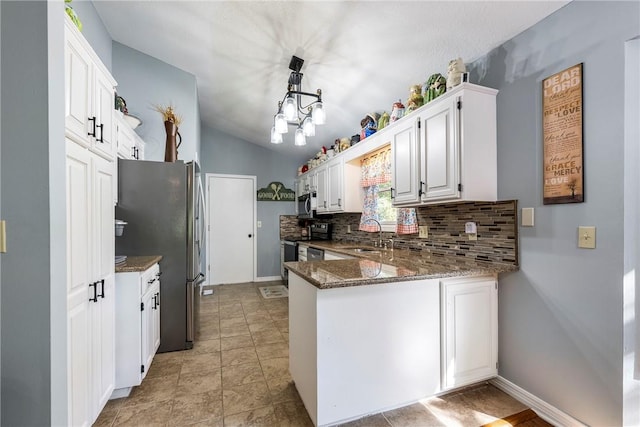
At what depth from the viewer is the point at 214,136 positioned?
4.93m

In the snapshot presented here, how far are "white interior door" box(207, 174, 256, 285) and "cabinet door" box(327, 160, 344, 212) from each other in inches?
76.4

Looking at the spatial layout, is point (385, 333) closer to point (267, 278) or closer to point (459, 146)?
point (459, 146)

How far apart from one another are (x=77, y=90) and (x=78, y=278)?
0.90 m

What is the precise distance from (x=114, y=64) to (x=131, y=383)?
3175 millimetres

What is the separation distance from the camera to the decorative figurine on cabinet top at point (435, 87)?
1.95 meters

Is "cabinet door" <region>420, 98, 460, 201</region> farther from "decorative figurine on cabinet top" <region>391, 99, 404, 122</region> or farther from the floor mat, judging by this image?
the floor mat

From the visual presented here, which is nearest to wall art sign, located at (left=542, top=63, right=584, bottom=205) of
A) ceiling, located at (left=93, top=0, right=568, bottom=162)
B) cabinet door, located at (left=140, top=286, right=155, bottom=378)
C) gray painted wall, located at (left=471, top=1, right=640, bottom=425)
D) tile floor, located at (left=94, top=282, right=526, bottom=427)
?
gray painted wall, located at (left=471, top=1, right=640, bottom=425)

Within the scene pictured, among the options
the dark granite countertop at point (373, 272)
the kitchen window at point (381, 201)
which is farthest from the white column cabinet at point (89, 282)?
the kitchen window at point (381, 201)

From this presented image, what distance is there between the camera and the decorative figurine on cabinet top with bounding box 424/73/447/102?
195 centimetres

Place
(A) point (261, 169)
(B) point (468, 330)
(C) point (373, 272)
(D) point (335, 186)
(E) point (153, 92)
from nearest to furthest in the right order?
(C) point (373, 272) → (B) point (468, 330) → (E) point (153, 92) → (D) point (335, 186) → (A) point (261, 169)

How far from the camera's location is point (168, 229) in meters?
2.38

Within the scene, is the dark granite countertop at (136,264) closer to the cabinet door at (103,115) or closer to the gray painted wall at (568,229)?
the cabinet door at (103,115)

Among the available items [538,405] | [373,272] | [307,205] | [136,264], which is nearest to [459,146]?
[373,272]

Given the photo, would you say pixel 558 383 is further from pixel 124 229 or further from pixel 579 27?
pixel 124 229
